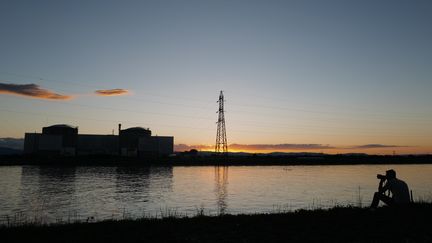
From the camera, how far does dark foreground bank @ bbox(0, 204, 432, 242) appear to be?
38.4 ft

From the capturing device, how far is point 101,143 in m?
142

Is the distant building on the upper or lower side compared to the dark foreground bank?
upper

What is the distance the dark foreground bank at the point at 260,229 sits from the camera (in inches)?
461

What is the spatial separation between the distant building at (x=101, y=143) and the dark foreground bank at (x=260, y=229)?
125m

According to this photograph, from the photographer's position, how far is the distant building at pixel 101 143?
132m

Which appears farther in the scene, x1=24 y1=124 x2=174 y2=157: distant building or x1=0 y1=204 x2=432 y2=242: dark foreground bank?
x1=24 y1=124 x2=174 y2=157: distant building

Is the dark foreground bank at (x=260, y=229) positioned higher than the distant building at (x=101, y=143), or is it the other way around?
the distant building at (x=101, y=143)

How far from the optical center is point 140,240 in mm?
11586

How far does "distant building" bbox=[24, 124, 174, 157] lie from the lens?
131500 mm

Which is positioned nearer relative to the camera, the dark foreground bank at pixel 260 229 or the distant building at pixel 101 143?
the dark foreground bank at pixel 260 229

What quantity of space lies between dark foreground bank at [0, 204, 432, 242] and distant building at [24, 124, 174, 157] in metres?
125

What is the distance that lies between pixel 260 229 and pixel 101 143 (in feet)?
446

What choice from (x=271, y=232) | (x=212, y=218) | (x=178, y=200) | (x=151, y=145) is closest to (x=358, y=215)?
(x=271, y=232)

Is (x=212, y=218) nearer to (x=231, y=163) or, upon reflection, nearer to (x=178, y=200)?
(x=178, y=200)
